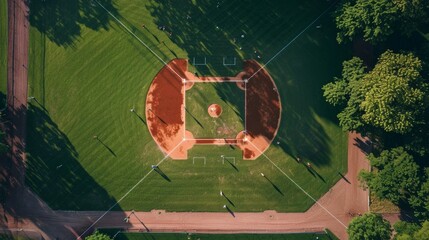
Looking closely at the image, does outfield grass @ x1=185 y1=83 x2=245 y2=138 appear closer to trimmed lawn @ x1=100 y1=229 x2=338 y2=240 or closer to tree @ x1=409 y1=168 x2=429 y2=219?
trimmed lawn @ x1=100 y1=229 x2=338 y2=240

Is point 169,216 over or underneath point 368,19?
underneath

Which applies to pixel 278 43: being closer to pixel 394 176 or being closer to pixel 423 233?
pixel 394 176

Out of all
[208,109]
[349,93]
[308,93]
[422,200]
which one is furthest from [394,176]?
[208,109]

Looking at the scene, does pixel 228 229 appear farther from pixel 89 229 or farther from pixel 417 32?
pixel 417 32

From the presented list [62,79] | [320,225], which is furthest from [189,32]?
[320,225]

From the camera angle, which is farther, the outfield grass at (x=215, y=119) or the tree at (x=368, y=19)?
the outfield grass at (x=215, y=119)

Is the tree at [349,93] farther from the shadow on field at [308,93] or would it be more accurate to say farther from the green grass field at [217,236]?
the green grass field at [217,236]

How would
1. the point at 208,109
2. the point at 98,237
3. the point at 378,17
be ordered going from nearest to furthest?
the point at 378,17
the point at 98,237
the point at 208,109

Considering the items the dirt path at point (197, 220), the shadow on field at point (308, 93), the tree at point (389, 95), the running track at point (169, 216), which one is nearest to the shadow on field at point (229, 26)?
the shadow on field at point (308, 93)
